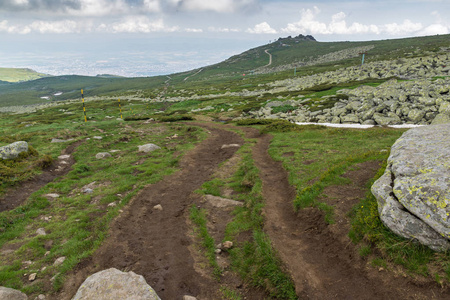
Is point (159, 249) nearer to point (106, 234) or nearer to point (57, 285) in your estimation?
point (106, 234)

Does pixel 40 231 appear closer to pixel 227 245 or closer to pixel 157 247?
pixel 157 247

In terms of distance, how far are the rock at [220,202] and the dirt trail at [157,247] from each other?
135 cm

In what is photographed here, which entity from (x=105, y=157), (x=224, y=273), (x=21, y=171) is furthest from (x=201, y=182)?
(x=21, y=171)

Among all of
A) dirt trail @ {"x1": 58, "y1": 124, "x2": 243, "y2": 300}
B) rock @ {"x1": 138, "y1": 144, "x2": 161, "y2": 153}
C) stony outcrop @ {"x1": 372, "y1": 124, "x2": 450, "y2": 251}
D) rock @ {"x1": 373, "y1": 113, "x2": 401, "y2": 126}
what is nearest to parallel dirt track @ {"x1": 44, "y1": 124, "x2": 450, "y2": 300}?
dirt trail @ {"x1": 58, "y1": 124, "x2": 243, "y2": 300}

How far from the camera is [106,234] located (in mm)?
11648

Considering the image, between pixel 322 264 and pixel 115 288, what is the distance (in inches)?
295

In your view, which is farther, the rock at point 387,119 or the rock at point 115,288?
the rock at point 387,119

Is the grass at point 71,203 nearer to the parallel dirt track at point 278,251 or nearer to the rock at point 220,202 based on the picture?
the parallel dirt track at point 278,251

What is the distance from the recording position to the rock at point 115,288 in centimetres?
712

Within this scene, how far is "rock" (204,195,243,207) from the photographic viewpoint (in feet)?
48.9

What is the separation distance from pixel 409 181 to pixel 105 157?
25.7 m

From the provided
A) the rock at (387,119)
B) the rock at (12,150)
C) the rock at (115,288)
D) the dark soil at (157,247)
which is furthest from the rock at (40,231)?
the rock at (387,119)

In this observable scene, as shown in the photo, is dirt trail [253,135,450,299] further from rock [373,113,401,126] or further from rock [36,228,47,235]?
rock [373,113,401,126]

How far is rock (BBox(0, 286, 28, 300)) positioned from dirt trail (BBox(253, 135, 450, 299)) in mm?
9429
